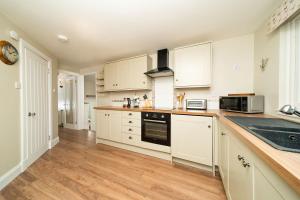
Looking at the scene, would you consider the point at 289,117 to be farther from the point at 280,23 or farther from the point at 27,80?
the point at 27,80

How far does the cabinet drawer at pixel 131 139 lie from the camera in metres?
2.46

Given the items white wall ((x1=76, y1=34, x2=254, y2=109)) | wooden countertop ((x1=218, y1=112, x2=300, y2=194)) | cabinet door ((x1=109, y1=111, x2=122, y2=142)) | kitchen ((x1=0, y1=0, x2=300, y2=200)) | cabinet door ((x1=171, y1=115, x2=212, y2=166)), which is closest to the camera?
wooden countertop ((x1=218, y1=112, x2=300, y2=194))

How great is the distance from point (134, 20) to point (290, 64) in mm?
1889

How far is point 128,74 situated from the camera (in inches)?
113

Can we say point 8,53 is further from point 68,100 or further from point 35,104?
point 68,100

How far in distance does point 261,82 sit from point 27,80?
11.8 ft

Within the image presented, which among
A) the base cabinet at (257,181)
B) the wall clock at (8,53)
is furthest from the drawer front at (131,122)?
the wall clock at (8,53)

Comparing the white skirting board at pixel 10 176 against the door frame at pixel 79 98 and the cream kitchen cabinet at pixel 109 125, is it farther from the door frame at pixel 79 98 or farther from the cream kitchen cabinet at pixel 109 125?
the door frame at pixel 79 98

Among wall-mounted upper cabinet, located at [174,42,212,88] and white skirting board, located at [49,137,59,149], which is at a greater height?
wall-mounted upper cabinet, located at [174,42,212,88]

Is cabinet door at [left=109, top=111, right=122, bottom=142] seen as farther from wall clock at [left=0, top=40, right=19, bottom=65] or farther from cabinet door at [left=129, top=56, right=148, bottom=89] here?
wall clock at [left=0, top=40, right=19, bottom=65]

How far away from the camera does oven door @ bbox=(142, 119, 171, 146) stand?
7.02ft

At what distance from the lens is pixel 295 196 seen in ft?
1.33

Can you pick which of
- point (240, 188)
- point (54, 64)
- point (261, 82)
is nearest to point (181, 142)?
point (240, 188)

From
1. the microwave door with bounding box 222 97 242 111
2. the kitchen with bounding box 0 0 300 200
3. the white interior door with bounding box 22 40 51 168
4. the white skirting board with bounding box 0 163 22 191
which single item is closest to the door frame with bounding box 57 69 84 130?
the kitchen with bounding box 0 0 300 200
